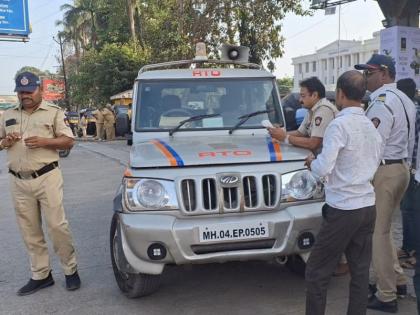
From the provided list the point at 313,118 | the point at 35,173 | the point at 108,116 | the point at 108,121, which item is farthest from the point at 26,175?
the point at 108,121

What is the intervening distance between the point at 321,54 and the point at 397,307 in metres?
102

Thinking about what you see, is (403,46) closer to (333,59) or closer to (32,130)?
(32,130)

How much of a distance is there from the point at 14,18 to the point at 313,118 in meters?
21.4

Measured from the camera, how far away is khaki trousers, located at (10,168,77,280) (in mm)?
4270

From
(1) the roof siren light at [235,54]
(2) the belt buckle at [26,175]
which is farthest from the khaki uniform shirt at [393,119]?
(2) the belt buckle at [26,175]

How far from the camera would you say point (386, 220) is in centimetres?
372

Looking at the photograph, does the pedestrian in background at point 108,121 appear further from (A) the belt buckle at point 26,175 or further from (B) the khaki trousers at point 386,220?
(B) the khaki trousers at point 386,220

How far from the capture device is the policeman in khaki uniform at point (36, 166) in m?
4.23

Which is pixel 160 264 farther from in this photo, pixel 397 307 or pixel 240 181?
pixel 397 307

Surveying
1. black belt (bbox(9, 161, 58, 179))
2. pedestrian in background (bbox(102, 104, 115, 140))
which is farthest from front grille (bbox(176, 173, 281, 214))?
pedestrian in background (bbox(102, 104, 115, 140))

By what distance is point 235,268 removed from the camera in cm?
481

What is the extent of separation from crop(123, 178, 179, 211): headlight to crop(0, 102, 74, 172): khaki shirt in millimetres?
1019

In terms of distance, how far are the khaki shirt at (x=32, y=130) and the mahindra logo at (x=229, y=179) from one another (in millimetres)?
1549

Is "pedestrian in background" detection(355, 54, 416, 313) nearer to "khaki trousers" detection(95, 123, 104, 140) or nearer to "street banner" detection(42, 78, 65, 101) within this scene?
"khaki trousers" detection(95, 123, 104, 140)
